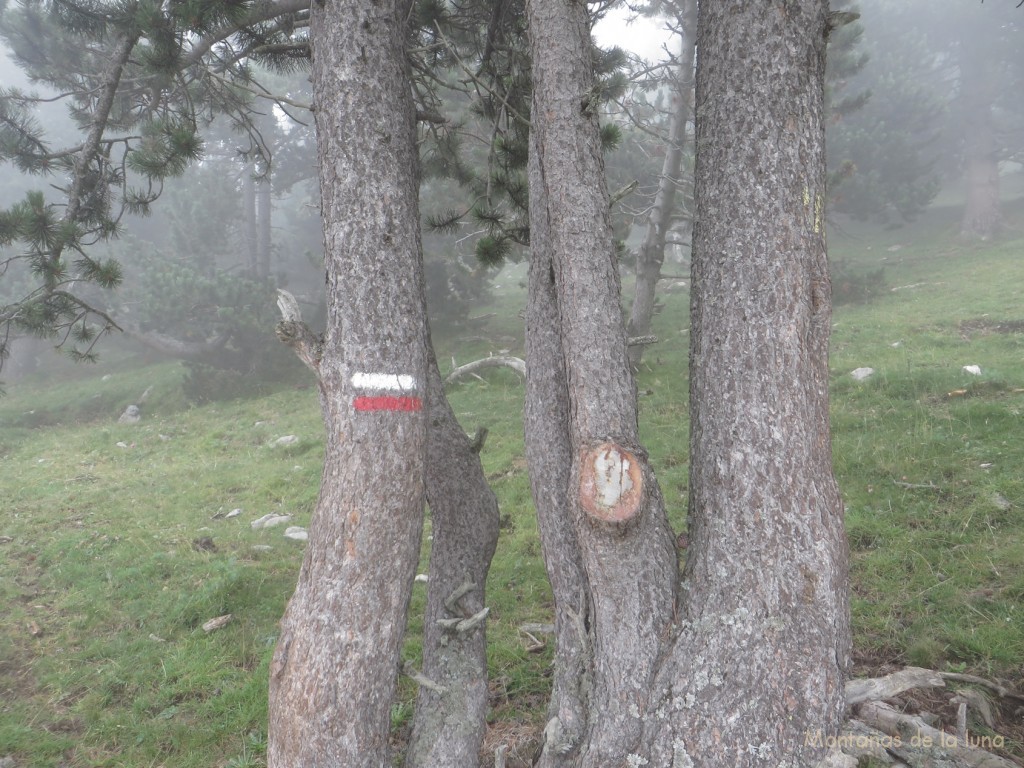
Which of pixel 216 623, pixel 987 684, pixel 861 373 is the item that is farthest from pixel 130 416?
pixel 987 684

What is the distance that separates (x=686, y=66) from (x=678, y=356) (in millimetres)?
5119

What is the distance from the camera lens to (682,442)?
25.7ft

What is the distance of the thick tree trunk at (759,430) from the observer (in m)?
2.60

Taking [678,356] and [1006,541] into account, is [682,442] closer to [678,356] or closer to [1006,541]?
[1006,541]

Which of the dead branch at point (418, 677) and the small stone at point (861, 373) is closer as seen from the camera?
the dead branch at point (418, 677)

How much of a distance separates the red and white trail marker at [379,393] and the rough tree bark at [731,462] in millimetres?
798

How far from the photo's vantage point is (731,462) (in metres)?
2.83

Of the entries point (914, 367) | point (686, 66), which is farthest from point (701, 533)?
point (686, 66)

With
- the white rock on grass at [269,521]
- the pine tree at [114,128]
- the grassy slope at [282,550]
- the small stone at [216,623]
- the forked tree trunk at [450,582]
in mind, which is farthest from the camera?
the white rock on grass at [269,521]

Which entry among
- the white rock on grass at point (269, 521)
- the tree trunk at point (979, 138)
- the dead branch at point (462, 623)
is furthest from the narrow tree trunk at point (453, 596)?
the tree trunk at point (979, 138)

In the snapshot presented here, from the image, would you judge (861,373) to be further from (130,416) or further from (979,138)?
(979,138)

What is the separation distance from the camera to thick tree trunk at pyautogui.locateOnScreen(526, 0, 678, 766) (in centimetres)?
277

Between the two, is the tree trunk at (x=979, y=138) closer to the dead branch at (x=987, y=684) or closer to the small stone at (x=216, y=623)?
the dead branch at (x=987, y=684)

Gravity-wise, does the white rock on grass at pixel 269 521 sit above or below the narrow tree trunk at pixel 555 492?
below
